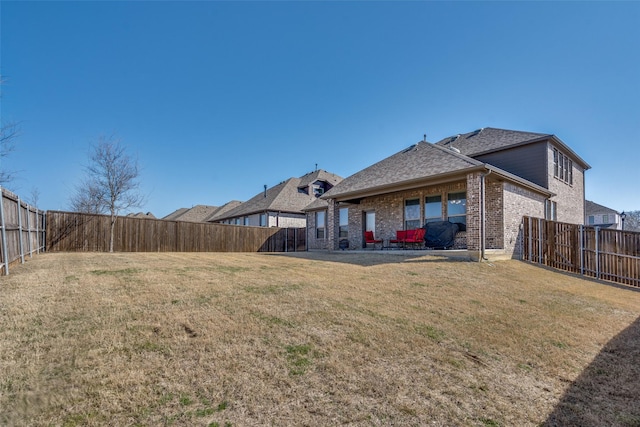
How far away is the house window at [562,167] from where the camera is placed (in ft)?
52.9

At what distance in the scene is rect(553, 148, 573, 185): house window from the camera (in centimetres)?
1611

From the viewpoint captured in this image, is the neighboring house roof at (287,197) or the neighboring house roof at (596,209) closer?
the neighboring house roof at (287,197)

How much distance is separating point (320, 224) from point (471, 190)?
1199 cm

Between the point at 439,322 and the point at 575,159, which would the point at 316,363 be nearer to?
the point at 439,322

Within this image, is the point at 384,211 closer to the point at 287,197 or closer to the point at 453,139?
the point at 453,139

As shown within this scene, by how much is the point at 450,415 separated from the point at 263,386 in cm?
156

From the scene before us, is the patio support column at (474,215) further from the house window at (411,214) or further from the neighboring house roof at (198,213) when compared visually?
the neighboring house roof at (198,213)

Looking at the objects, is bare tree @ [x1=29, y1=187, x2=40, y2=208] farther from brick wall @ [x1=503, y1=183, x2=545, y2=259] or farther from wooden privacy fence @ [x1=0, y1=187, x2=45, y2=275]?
brick wall @ [x1=503, y1=183, x2=545, y2=259]

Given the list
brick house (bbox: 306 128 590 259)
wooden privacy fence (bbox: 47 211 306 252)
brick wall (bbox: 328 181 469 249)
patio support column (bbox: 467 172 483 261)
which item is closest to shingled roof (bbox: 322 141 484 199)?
brick house (bbox: 306 128 590 259)

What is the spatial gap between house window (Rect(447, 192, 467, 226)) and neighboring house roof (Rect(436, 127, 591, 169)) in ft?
16.8

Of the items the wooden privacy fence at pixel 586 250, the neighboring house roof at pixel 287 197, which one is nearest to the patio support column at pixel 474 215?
the wooden privacy fence at pixel 586 250

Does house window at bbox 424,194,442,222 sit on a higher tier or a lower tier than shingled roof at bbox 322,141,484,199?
lower

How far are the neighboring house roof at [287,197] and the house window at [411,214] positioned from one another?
12944 mm

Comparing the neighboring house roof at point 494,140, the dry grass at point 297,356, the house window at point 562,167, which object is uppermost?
the neighboring house roof at point 494,140
